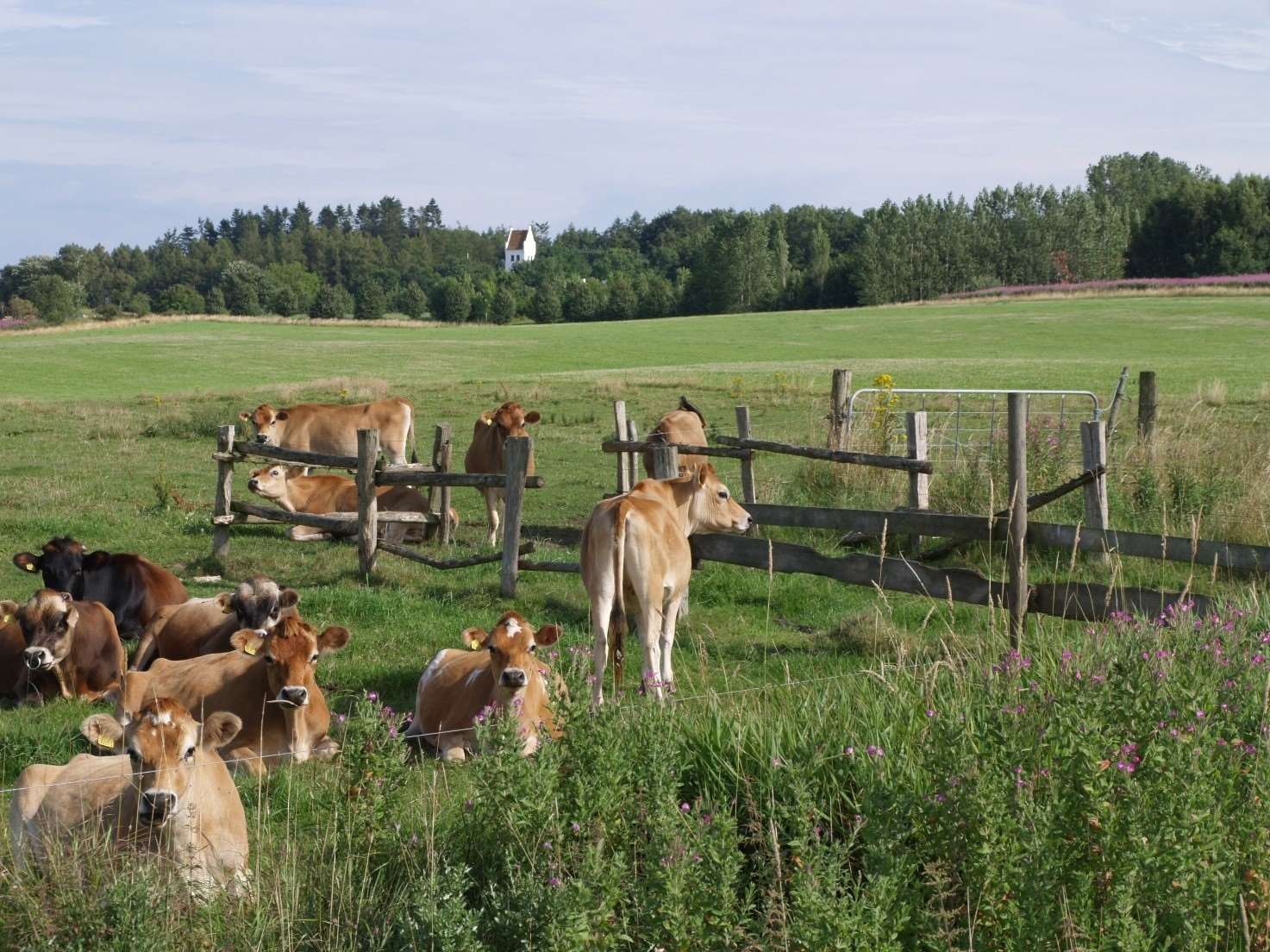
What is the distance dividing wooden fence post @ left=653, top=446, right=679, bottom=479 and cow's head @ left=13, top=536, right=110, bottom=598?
4683mm

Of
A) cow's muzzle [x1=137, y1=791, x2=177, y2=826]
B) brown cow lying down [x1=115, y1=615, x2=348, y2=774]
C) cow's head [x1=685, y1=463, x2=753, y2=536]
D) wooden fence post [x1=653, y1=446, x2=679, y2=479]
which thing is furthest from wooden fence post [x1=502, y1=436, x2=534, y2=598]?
cow's muzzle [x1=137, y1=791, x2=177, y2=826]

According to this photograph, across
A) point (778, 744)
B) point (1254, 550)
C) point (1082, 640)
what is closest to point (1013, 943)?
point (778, 744)

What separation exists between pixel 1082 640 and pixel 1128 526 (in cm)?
706

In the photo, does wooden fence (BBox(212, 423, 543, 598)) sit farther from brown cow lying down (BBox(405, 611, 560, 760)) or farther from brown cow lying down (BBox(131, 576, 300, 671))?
brown cow lying down (BBox(405, 611, 560, 760))

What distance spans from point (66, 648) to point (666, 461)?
5.10 m

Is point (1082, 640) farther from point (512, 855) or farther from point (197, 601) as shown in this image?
point (197, 601)

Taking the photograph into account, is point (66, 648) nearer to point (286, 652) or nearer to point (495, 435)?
point (286, 652)

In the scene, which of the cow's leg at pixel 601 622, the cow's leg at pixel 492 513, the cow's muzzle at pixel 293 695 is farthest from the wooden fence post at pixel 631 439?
the cow's muzzle at pixel 293 695

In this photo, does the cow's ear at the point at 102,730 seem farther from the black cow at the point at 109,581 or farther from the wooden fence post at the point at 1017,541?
the wooden fence post at the point at 1017,541

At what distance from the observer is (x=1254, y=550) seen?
27.3ft

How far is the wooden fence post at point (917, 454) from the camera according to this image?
46.0ft

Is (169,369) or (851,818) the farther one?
(169,369)

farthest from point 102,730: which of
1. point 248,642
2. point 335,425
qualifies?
point 335,425

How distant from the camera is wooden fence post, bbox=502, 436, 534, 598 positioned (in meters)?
11.7
